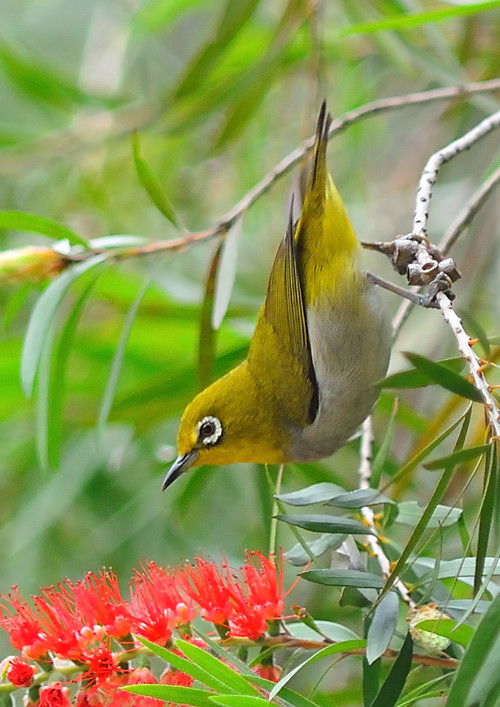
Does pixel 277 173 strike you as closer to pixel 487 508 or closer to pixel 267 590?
pixel 267 590

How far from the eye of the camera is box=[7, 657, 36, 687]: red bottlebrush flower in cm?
160

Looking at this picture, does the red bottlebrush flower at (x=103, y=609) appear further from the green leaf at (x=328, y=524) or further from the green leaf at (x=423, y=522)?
the green leaf at (x=423, y=522)

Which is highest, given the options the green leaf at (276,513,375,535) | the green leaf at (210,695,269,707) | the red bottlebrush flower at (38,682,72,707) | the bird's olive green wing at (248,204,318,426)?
the bird's olive green wing at (248,204,318,426)

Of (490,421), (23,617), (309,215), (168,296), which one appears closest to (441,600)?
(490,421)

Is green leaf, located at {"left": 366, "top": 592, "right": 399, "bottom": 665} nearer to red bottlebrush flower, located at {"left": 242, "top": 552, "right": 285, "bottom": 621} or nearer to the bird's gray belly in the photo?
red bottlebrush flower, located at {"left": 242, "top": 552, "right": 285, "bottom": 621}

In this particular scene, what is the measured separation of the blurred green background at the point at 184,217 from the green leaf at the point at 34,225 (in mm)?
177

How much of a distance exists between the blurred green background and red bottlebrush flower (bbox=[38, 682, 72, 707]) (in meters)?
0.84

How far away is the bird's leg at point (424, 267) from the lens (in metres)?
1.89

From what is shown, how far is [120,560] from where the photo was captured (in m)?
3.94

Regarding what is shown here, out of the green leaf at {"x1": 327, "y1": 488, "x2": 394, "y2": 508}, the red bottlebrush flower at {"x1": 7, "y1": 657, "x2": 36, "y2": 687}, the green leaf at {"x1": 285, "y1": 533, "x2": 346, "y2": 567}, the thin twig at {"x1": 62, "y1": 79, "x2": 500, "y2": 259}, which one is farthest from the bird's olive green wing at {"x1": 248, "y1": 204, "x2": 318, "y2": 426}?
the red bottlebrush flower at {"x1": 7, "y1": 657, "x2": 36, "y2": 687}

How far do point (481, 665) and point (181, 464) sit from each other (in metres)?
1.61

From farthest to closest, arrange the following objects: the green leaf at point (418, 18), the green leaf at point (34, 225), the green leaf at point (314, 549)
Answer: the green leaf at point (34, 225)
the green leaf at point (418, 18)
the green leaf at point (314, 549)

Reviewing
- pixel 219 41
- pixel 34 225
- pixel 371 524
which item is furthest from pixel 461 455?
pixel 219 41

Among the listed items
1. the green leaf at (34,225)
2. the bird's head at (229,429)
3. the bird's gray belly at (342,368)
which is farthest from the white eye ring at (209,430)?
the green leaf at (34,225)
